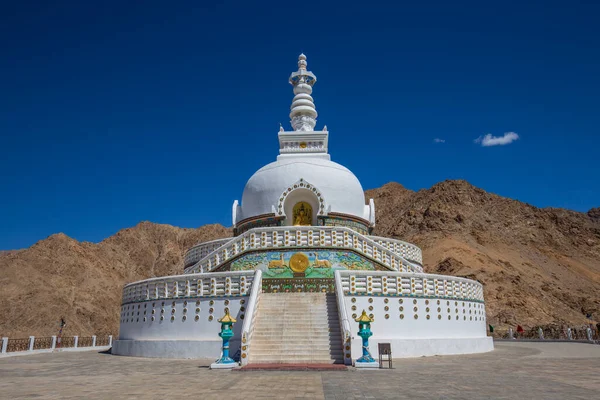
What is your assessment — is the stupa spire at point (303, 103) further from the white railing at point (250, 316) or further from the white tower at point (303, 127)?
the white railing at point (250, 316)

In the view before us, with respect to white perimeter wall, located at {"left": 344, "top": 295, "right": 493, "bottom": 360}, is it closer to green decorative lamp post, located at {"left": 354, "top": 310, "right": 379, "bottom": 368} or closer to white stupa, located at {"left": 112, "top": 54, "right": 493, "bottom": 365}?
white stupa, located at {"left": 112, "top": 54, "right": 493, "bottom": 365}

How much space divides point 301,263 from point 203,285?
3.84m

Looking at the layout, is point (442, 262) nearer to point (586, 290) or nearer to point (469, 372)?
point (586, 290)

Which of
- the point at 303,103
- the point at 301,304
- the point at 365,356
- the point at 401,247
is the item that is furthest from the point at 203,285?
the point at 303,103

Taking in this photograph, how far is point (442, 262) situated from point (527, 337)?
26.9 meters

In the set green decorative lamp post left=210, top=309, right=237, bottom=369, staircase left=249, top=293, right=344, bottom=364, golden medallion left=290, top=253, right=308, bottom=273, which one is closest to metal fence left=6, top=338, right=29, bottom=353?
staircase left=249, top=293, right=344, bottom=364

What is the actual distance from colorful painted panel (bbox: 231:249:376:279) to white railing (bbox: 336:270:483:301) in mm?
2101

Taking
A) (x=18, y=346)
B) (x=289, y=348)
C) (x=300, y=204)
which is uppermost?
(x=300, y=204)

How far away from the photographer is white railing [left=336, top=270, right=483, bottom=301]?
633 inches

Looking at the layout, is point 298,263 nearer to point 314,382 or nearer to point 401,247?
point 401,247

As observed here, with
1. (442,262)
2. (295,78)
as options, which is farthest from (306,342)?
(442,262)

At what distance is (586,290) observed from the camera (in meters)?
57.8

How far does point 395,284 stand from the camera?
1644 cm

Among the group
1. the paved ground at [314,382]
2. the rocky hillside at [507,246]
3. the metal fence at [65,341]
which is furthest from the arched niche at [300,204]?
the rocky hillside at [507,246]
